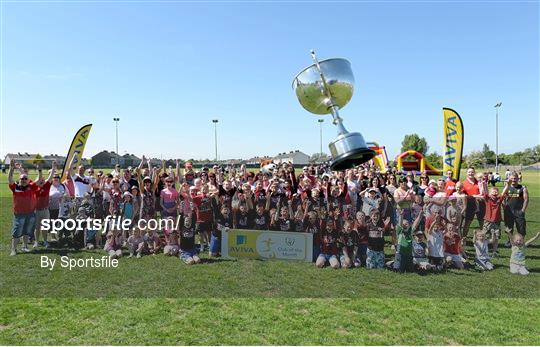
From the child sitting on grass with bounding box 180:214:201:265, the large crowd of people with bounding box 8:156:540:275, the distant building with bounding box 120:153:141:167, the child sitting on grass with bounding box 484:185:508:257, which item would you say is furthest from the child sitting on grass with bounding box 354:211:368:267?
the distant building with bounding box 120:153:141:167

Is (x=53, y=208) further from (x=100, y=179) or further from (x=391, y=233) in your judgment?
(x=391, y=233)

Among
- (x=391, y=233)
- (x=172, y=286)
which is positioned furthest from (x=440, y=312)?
(x=172, y=286)

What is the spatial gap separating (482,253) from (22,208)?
32.7 feet

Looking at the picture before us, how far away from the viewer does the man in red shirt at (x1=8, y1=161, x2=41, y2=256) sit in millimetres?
8172

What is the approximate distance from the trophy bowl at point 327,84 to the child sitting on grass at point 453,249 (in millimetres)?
5486

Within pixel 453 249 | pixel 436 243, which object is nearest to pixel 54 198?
pixel 436 243

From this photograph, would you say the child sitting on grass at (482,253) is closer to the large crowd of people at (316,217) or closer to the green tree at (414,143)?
the large crowd of people at (316,217)

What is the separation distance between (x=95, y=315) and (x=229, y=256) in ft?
11.2

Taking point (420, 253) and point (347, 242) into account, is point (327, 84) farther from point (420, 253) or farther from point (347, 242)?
point (420, 253)

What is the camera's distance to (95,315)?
4.79 meters

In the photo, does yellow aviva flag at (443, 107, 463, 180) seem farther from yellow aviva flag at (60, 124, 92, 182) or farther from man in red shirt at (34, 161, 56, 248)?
yellow aviva flag at (60, 124, 92, 182)

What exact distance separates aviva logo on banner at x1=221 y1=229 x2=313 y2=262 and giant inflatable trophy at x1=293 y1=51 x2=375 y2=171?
4981 mm

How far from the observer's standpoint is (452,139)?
1493 centimetres

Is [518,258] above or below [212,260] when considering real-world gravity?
above
